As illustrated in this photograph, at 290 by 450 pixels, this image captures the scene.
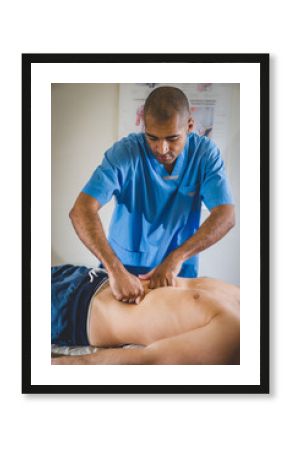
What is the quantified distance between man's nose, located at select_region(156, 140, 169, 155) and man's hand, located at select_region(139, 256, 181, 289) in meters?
0.28

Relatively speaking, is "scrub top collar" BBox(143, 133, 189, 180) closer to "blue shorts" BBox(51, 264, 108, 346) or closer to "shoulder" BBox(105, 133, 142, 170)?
"shoulder" BBox(105, 133, 142, 170)

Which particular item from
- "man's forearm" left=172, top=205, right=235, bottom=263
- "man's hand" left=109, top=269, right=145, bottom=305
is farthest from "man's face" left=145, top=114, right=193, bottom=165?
"man's hand" left=109, top=269, right=145, bottom=305

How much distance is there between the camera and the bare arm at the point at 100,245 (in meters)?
1.21

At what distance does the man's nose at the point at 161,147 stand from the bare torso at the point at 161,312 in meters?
0.34

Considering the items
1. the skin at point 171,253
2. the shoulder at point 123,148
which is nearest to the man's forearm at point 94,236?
the skin at point 171,253

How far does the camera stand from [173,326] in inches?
46.9

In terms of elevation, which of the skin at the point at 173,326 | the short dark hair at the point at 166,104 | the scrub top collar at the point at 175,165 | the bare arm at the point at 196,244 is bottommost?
the skin at the point at 173,326

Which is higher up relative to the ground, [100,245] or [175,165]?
[175,165]

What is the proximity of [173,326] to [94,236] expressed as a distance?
1.02 feet

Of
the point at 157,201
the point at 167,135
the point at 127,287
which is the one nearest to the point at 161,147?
the point at 167,135

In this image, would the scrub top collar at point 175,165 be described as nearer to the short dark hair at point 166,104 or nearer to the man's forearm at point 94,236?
the short dark hair at point 166,104

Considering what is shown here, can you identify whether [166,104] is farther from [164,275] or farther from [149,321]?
[149,321]
